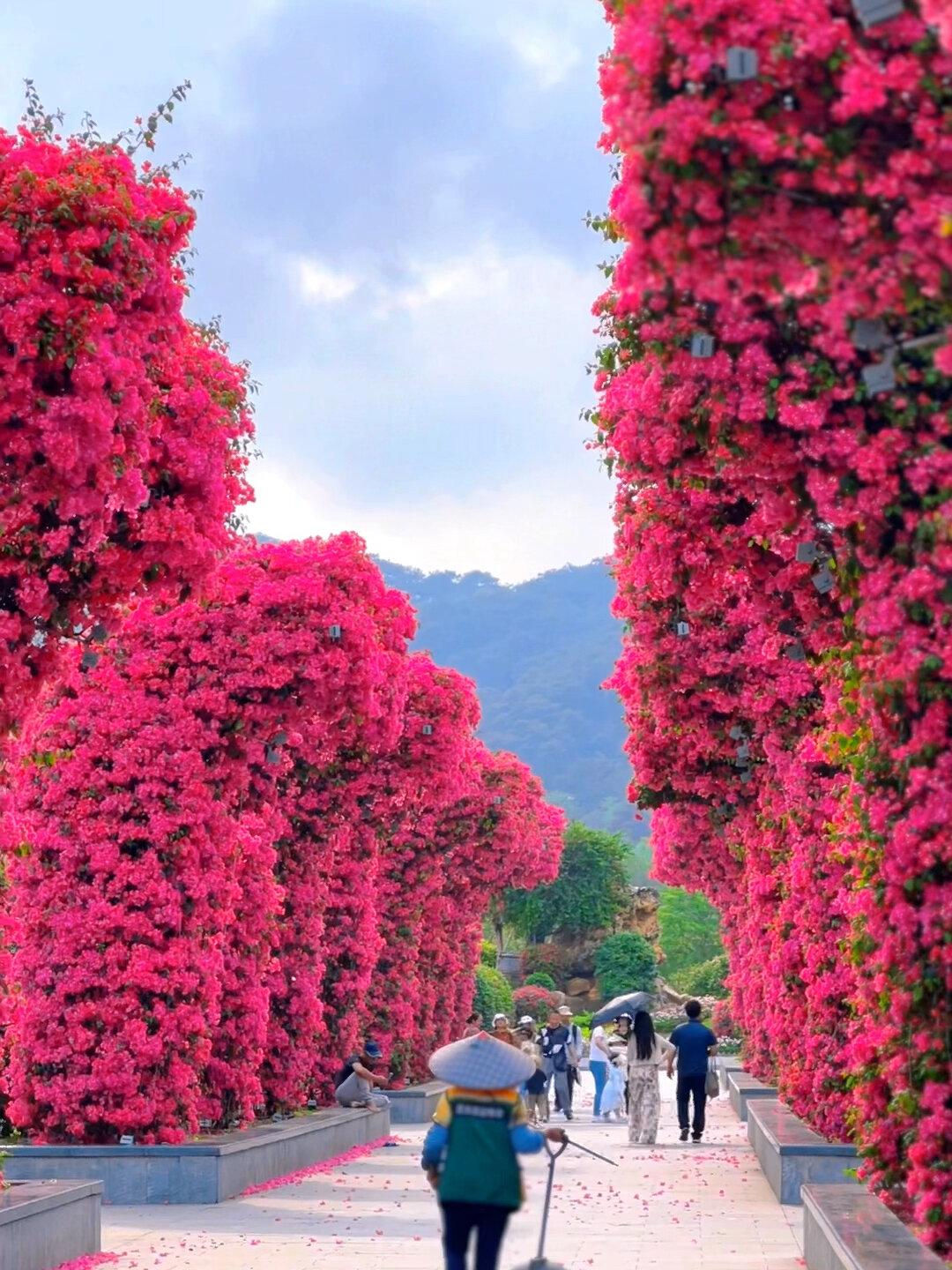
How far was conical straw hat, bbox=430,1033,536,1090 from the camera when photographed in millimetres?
7262

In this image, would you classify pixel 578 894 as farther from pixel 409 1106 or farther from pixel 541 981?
pixel 409 1106

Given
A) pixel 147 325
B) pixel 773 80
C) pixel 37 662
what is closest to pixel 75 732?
pixel 37 662

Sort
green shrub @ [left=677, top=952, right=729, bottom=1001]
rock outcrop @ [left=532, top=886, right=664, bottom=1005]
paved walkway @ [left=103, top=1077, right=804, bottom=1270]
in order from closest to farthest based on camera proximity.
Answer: paved walkway @ [left=103, top=1077, right=804, bottom=1270], rock outcrop @ [left=532, top=886, right=664, bottom=1005], green shrub @ [left=677, top=952, right=729, bottom=1001]

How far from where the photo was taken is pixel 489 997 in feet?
157

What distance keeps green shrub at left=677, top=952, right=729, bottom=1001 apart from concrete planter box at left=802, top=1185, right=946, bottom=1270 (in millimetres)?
54623

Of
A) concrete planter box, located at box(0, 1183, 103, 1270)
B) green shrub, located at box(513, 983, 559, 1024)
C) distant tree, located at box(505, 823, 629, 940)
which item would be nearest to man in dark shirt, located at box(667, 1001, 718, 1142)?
concrete planter box, located at box(0, 1183, 103, 1270)

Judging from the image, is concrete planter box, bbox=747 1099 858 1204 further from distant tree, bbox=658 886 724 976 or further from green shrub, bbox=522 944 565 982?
distant tree, bbox=658 886 724 976

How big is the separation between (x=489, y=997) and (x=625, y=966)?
1284 centimetres

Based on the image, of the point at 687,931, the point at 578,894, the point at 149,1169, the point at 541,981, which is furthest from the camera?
the point at 687,931

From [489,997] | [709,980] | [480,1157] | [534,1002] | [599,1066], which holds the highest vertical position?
[709,980]

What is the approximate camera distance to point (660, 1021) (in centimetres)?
5738

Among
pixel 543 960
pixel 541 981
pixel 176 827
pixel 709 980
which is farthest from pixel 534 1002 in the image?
pixel 176 827

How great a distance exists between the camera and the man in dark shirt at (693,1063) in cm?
2312

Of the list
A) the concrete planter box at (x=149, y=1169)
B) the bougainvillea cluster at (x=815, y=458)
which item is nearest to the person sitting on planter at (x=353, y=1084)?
the concrete planter box at (x=149, y=1169)
